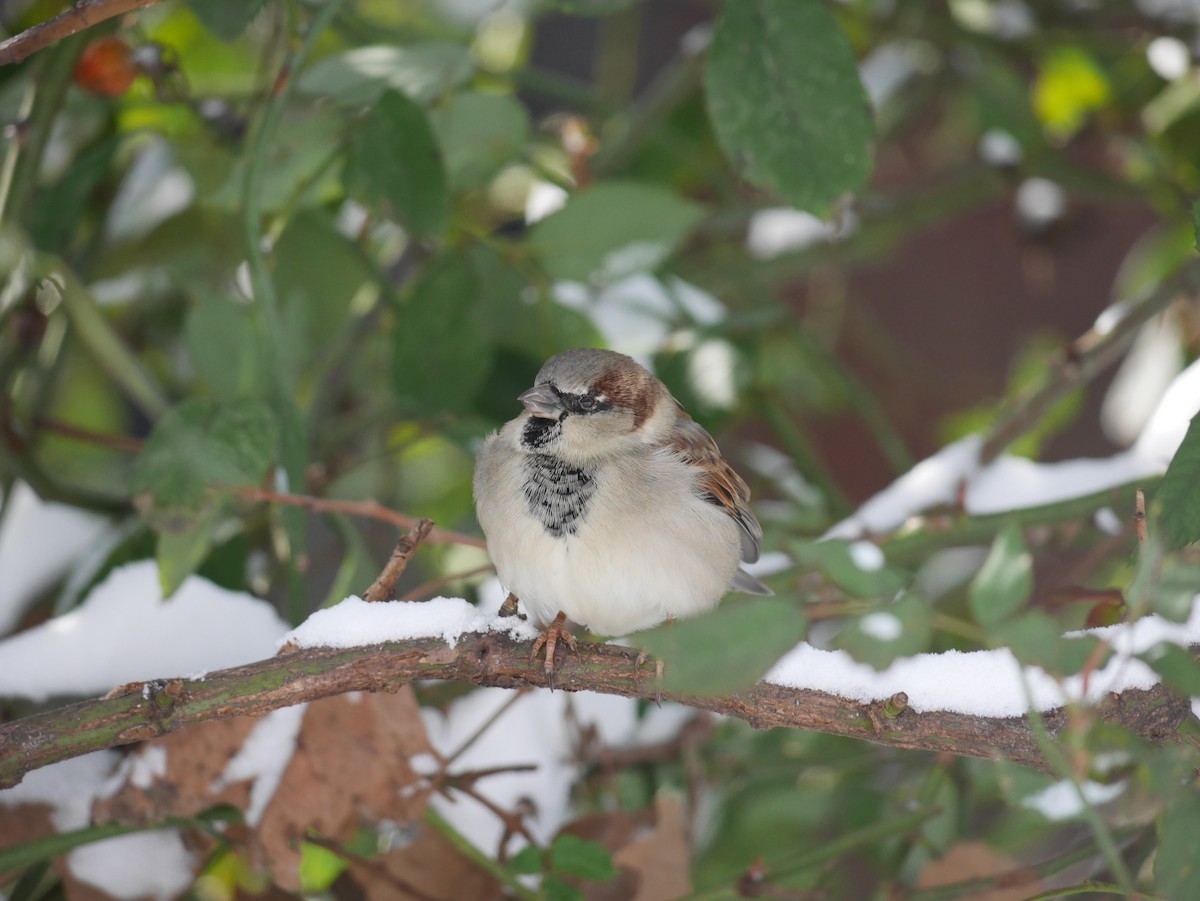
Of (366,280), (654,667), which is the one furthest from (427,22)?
(654,667)

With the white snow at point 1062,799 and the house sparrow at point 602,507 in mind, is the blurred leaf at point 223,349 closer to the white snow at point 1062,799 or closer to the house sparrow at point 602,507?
the house sparrow at point 602,507

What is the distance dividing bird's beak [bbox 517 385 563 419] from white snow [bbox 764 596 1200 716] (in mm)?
557

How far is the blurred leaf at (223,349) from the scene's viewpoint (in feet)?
5.81

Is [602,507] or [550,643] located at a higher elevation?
[550,643]

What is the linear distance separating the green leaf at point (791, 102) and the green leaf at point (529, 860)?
86 centimetres

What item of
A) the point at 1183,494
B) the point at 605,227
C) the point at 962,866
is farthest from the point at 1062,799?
the point at 605,227

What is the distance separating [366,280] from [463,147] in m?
0.36

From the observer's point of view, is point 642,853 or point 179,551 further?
point 642,853

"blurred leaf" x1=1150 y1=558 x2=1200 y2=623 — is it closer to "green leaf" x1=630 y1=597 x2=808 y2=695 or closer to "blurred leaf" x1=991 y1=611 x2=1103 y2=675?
"blurred leaf" x1=991 y1=611 x2=1103 y2=675

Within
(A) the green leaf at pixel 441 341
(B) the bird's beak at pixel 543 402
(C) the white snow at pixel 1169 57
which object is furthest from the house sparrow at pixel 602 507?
(C) the white snow at pixel 1169 57

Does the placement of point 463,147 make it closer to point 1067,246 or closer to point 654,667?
point 654,667

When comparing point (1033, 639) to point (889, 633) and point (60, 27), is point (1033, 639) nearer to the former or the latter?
point (889, 633)

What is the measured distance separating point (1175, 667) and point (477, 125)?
1.31m

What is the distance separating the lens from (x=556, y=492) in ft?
5.40
